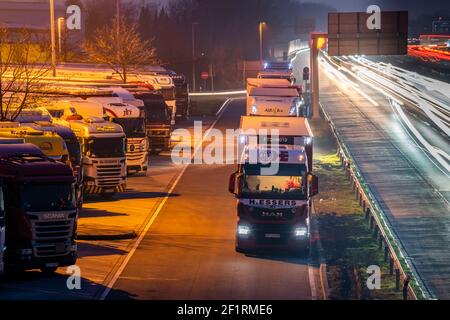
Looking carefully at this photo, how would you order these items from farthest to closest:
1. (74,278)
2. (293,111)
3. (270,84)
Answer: (270,84) → (293,111) → (74,278)

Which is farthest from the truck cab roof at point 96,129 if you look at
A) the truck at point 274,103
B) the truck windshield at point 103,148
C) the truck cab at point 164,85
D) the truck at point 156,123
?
the truck cab at point 164,85

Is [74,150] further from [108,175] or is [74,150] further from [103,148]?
[108,175]

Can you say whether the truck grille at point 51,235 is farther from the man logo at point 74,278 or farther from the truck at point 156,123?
the truck at point 156,123

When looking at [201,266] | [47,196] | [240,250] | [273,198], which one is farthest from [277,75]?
[47,196]

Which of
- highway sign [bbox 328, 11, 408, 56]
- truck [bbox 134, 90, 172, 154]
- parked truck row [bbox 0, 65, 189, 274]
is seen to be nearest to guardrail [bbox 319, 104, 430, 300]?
parked truck row [bbox 0, 65, 189, 274]

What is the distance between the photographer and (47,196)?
2689 centimetres

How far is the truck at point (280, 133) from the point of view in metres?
37.2

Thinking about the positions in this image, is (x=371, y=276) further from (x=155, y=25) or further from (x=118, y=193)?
(x=155, y=25)

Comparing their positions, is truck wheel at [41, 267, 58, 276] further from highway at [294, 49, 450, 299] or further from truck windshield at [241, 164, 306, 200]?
highway at [294, 49, 450, 299]

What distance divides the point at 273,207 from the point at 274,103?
83.3ft

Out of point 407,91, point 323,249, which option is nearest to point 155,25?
point 407,91

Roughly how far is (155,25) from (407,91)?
56.7 m

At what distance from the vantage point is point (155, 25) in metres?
141

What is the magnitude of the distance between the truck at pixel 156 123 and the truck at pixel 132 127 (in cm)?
764
